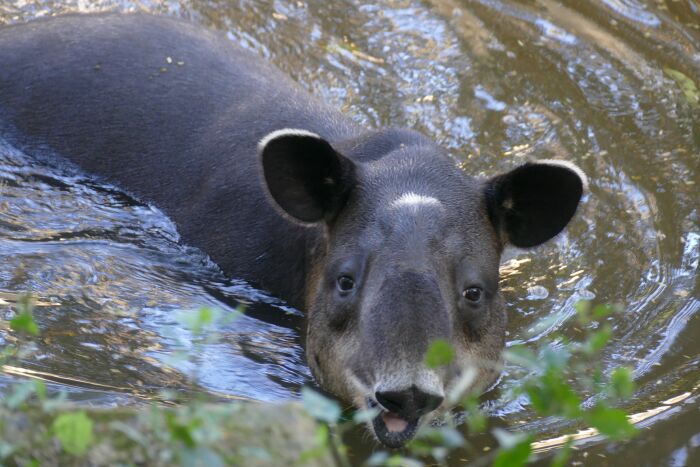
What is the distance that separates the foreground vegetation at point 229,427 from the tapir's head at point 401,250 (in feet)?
3.82

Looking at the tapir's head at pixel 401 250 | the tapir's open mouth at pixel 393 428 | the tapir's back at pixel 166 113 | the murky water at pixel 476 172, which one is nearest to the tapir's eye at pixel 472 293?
the tapir's head at pixel 401 250

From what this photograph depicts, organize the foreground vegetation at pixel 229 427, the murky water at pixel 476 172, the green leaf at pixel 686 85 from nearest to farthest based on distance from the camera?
the foreground vegetation at pixel 229 427
the murky water at pixel 476 172
the green leaf at pixel 686 85

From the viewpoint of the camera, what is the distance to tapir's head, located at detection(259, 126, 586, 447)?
5547 mm

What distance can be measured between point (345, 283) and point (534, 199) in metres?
1.29

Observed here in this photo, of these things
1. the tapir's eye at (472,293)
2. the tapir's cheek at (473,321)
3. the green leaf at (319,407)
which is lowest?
the green leaf at (319,407)

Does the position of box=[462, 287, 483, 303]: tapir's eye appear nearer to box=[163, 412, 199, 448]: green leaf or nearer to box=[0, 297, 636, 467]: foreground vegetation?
box=[0, 297, 636, 467]: foreground vegetation

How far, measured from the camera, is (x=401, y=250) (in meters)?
6.04

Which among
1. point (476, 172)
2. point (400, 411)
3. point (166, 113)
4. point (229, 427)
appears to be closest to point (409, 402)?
point (400, 411)

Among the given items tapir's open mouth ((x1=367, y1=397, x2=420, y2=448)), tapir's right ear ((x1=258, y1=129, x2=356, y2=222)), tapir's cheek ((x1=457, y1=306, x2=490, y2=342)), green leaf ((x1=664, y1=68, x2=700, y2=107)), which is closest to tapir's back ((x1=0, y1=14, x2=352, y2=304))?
tapir's right ear ((x1=258, y1=129, x2=356, y2=222))

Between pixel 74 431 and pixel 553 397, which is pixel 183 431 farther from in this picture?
pixel 553 397

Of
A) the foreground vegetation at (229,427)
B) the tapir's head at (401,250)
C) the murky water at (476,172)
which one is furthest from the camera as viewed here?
the murky water at (476,172)

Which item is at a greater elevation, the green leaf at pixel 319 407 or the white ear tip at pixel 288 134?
the white ear tip at pixel 288 134

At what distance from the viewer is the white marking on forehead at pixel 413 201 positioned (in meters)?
6.46

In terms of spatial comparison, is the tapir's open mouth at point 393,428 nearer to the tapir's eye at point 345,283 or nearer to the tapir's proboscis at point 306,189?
the tapir's proboscis at point 306,189
